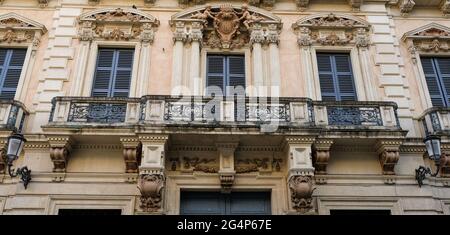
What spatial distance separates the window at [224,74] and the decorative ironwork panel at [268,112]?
1407mm

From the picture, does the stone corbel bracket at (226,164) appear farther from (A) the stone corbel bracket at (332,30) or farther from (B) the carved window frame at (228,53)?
(A) the stone corbel bracket at (332,30)

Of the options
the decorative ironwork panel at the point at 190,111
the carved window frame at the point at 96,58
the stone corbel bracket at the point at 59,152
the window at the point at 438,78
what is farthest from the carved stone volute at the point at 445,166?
the stone corbel bracket at the point at 59,152

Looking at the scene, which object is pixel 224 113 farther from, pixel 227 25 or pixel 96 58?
pixel 96 58

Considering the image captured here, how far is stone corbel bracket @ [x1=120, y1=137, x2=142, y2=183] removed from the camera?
9.97 m

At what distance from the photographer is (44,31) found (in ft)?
41.1

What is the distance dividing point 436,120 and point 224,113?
17.2ft

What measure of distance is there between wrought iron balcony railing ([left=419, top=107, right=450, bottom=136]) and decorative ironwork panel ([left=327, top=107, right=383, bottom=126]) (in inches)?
54.8

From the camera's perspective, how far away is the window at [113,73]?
11711mm

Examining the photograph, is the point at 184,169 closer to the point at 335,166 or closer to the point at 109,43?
the point at 335,166

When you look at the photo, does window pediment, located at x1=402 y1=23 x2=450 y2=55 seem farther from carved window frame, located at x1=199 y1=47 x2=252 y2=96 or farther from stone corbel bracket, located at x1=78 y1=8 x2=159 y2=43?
stone corbel bracket, located at x1=78 y1=8 x2=159 y2=43

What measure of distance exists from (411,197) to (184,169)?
17.1 feet

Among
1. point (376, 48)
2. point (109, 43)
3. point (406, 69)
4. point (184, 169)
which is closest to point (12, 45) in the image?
point (109, 43)
